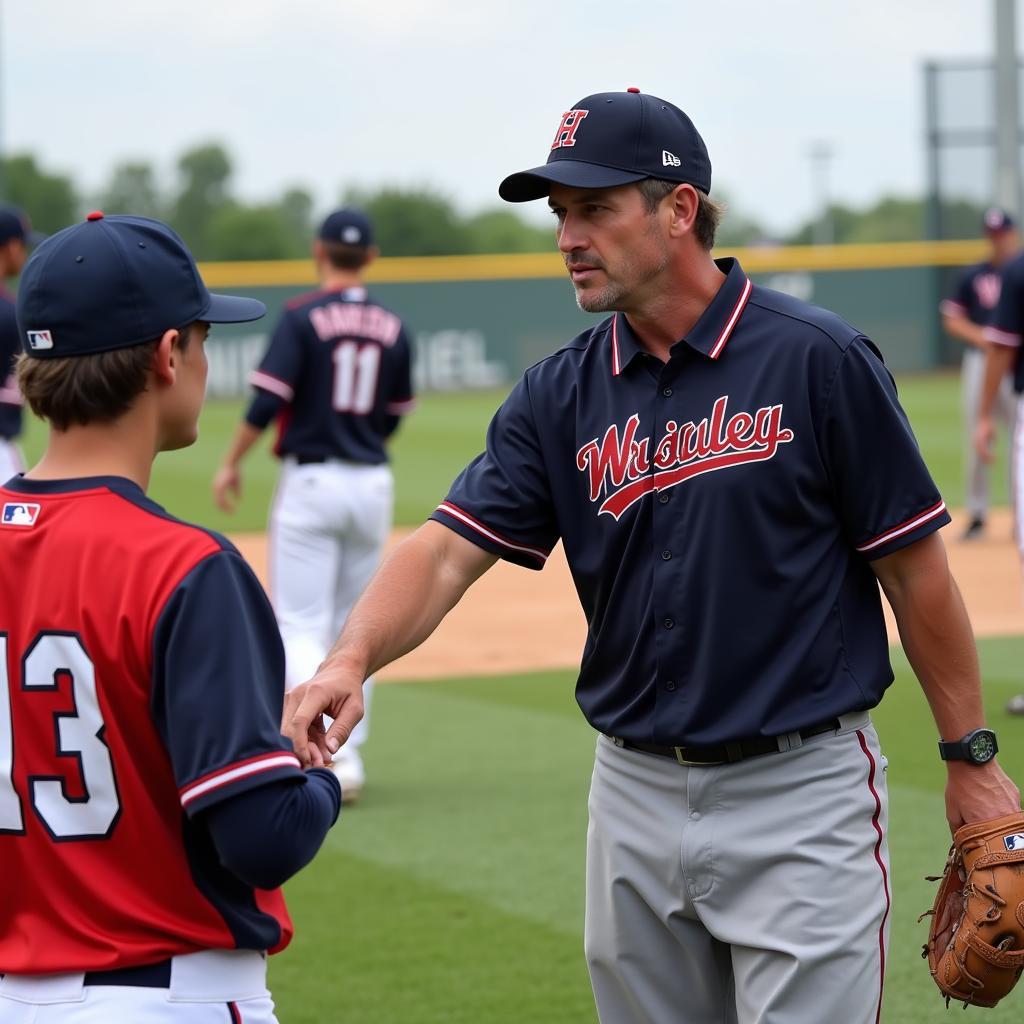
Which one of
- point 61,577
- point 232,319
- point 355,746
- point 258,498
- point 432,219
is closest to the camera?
point 61,577

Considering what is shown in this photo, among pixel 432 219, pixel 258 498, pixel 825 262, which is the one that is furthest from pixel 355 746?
pixel 432 219

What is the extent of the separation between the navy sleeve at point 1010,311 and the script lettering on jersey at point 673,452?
5.16 meters

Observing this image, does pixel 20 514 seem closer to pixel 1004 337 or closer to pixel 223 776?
pixel 223 776

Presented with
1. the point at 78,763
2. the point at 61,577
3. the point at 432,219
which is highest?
the point at 61,577

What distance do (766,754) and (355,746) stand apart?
4.34 m

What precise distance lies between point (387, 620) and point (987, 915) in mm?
1230

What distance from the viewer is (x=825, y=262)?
32938 millimetres

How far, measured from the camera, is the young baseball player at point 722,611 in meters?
3.06

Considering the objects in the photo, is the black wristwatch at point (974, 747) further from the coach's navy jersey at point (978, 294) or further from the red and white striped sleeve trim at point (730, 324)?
the coach's navy jersey at point (978, 294)

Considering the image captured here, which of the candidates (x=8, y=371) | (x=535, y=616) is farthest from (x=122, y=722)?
(x=535, y=616)

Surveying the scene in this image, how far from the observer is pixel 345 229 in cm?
768

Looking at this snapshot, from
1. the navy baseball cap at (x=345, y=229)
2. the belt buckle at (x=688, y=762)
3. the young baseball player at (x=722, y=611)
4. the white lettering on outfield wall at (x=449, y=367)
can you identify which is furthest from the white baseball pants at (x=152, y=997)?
the white lettering on outfield wall at (x=449, y=367)

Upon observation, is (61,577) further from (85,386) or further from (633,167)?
(633,167)

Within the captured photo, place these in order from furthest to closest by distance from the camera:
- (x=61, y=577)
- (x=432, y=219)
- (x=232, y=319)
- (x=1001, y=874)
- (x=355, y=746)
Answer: (x=432, y=219) → (x=355, y=746) → (x=1001, y=874) → (x=232, y=319) → (x=61, y=577)
